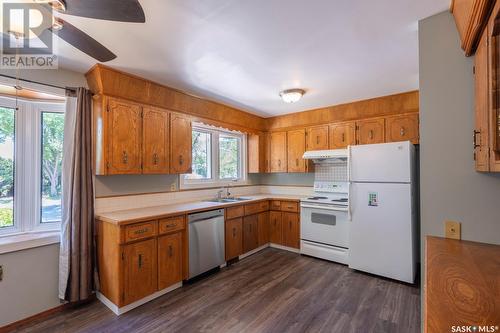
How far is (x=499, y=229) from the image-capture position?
139 cm

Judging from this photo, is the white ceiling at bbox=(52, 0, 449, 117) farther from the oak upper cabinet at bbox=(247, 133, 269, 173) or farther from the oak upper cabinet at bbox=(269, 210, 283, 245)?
the oak upper cabinet at bbox=(269, 210, 283, 245)

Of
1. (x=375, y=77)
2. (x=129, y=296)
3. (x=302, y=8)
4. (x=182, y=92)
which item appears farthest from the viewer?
(x=182, y=92)

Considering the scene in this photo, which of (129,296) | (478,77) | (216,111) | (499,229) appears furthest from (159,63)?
(499,229)

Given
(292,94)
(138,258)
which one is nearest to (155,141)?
(138,258)

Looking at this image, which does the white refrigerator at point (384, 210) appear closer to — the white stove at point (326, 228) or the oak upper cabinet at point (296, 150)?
the white stove at point (326, 228)

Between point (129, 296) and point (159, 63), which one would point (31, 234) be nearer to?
point (129, 296)

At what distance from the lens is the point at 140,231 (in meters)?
2.42

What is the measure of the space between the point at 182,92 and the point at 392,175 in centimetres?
295

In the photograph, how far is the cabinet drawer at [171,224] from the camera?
2602 mm

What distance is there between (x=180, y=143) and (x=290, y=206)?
6.85 ft

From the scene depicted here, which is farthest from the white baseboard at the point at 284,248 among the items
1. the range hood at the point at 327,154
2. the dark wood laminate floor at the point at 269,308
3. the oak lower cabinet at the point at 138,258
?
the oak lower cabinet at the point at 138,258

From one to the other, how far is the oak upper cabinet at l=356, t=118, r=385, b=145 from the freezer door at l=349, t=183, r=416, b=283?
33.7 inches

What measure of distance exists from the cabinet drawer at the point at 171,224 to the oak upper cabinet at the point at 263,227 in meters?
1.58

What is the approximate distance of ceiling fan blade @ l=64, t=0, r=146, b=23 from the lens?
3.84ft
